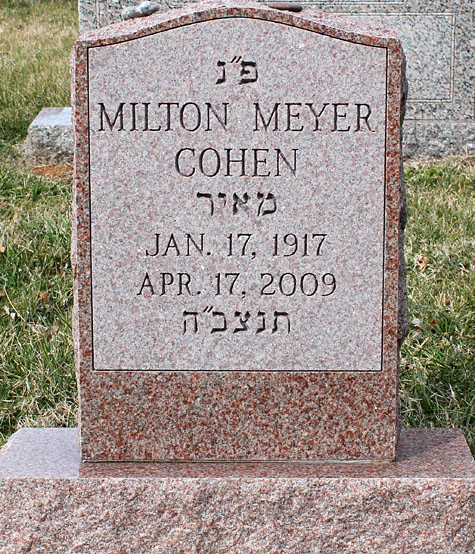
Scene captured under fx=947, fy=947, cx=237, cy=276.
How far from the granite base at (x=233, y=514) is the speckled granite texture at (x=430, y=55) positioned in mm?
4607

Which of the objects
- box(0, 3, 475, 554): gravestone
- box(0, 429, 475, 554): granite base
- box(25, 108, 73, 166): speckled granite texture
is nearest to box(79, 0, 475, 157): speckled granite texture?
box(25, 108, 73, 166): speckled granite texture

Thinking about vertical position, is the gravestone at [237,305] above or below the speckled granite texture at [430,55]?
below

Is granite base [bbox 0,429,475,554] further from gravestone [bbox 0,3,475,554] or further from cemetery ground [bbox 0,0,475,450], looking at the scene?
cemetery ground [bbox 0,0,475,450]

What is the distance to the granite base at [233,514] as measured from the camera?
2592 mm

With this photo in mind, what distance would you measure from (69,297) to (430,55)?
11.9ft

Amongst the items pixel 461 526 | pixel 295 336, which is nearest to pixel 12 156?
pixel 295 336

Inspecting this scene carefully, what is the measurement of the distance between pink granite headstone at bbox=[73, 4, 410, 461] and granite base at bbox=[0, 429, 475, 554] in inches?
6.6

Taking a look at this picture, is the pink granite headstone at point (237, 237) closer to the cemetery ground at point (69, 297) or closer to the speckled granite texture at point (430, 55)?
the cemetery ground at point (69, 297)

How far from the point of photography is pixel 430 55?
267 inches

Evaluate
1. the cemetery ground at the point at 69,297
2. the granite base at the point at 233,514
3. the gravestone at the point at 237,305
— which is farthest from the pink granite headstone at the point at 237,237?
the cemetery ground at the point at 69,297

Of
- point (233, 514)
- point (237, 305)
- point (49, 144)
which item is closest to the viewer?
point (233, 514)

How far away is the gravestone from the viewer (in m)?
2.59

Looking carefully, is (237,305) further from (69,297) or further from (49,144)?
(49,144)

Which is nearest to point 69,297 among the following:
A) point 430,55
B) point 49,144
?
point 49,144
